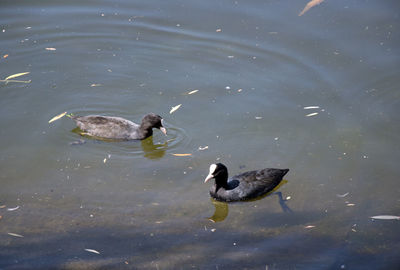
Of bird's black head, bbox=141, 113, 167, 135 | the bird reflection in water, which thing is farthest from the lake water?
bird's black head, bbox=141, 113, 167, 135

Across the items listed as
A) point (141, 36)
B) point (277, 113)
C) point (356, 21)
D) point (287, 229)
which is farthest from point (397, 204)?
point (141, 36)

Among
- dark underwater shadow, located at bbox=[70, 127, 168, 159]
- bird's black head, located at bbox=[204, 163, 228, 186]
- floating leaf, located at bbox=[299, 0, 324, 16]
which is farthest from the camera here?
floating leaf, located at bbox=[299, 0, 324, 16]

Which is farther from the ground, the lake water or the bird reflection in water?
the lake water

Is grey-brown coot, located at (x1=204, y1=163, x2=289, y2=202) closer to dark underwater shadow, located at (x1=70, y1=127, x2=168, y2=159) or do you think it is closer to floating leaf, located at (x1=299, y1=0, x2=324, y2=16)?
dark underwater shadow, located at (x1=70, y1=127, x2=168, y2=159)

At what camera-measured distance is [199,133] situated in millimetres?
10484

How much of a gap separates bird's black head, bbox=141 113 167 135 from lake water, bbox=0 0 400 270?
0.33 m

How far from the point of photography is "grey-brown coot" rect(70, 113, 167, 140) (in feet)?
34.2

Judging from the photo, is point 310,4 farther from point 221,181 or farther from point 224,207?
point 224,207

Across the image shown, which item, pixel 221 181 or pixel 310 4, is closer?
pixel 221 181

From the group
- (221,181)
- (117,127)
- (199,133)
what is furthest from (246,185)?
(117,127)

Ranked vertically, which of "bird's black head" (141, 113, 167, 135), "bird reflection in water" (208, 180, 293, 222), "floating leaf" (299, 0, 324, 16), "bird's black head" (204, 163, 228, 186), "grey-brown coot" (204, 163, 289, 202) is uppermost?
"floating leaf" (299, 0, 324, 16)

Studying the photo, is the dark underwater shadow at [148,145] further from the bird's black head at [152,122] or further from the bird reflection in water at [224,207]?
the bird reflection in water at [224,207]

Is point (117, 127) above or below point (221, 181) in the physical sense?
above

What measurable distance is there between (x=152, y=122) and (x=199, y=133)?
96 centimetres
